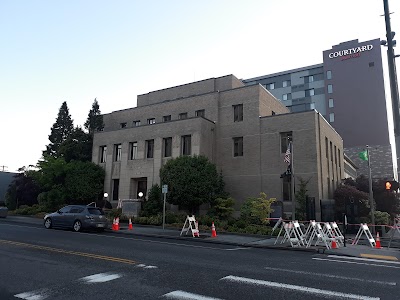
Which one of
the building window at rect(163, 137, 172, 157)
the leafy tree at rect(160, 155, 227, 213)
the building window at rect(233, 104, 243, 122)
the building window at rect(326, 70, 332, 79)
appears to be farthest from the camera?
the building window at rect(326, 70, 332, 79)

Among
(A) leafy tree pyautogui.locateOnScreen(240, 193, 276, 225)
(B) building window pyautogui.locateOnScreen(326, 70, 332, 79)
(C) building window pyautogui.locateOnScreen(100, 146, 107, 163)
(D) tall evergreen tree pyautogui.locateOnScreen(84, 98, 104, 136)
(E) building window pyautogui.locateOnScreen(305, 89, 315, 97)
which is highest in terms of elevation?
(B) building window pyautogui.locateOnScreen(326, 70, 332, 79)

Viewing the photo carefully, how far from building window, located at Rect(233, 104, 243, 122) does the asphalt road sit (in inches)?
800

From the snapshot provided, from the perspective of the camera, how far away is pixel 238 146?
30.5 metres

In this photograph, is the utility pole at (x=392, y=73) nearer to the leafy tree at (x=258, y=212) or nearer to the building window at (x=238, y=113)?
the leafy tree at (x=258, y=212)

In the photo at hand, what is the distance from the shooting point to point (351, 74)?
65812 millimetres

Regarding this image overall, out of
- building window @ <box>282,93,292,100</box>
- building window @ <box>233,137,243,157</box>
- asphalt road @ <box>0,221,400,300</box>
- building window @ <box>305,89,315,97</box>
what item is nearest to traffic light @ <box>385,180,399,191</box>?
asphalt road @ <box>0,221,400,300</box>

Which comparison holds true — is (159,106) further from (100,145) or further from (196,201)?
(196,201)

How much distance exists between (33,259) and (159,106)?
26969 millimetres

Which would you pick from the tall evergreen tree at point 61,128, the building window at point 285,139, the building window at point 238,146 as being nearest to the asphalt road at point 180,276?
the building window at point 285,139

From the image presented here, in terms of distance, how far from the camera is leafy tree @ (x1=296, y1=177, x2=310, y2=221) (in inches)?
964

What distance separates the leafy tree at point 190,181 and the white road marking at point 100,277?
701 inches

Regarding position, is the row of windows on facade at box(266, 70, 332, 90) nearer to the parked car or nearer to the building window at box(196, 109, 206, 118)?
the building window at box(196, 109, 206, 118)

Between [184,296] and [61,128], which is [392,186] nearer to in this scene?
[184,296]

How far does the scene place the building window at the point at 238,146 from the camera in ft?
99.2
